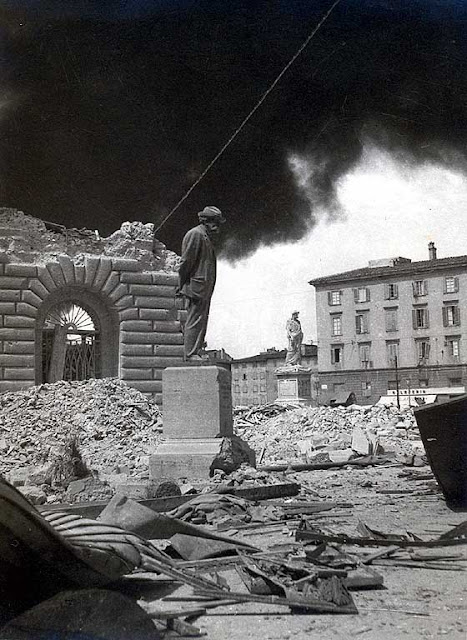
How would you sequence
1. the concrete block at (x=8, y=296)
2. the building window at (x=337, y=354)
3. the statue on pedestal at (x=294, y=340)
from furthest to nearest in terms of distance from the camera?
the building window at (x=337, y=354), the statue on pedestal at (x=294, y=340), the concrete block at (x=8, y=296)

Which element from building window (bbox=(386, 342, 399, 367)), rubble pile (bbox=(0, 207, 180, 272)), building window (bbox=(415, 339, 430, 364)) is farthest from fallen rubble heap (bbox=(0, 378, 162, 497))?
building window (bbox=(386, 342, 399, 367))

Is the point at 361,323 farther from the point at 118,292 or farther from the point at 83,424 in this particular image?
the point at 83,424

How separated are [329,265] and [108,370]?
8.42 meters

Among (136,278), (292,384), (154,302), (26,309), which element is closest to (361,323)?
(292,384)

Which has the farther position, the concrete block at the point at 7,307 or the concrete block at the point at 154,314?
the concrete block at the point at 154,314

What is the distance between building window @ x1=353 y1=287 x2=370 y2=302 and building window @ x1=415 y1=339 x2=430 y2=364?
13.5ft

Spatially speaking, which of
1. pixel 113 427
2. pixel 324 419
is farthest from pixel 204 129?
pixel 324 419

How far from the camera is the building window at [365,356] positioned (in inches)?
1852

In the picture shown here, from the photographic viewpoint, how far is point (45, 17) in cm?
657

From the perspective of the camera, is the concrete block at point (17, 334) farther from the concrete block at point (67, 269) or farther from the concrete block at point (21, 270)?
the concrete block at point (67, 269)

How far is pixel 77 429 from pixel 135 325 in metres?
4.71

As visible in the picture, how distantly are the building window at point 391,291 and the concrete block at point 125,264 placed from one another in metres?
23.9

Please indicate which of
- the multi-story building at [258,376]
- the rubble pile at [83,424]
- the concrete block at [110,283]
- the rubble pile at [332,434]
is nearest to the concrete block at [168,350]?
the rubble pile at [83,424]

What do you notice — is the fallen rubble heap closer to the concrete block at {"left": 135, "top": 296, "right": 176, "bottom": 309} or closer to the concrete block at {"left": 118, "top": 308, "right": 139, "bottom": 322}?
the concrete block at {"left": 118, "top": 308, "right": 139, "bottom": 322}
